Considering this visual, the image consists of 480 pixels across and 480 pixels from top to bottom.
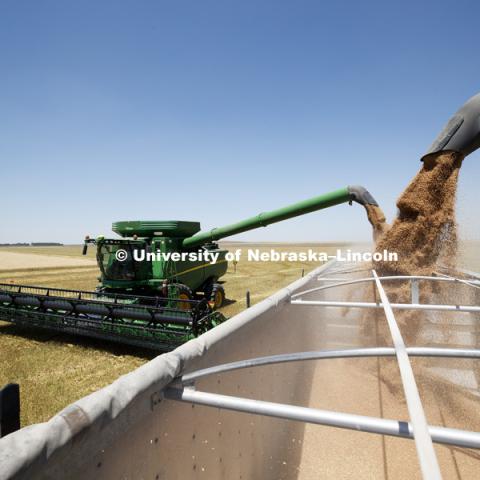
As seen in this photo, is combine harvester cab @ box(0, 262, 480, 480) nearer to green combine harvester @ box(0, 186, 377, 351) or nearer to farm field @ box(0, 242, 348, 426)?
green combine harvester @ box(0, 186, 377, 351)

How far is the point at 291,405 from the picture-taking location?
103 inches

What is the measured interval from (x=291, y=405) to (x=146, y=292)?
6.01 m

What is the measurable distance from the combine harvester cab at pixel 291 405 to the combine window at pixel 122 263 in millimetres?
4222

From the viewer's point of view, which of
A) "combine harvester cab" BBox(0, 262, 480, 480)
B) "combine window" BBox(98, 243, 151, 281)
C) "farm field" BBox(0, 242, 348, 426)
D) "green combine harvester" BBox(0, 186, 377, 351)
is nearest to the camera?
"combine harvester cab" BBox(0, 262, 480, 480)

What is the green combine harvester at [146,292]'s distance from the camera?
5.90 meters

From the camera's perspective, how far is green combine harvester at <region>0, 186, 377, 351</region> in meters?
5.90

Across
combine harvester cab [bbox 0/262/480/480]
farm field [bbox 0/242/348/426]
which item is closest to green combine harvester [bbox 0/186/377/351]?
farm field [bbox 0/242/348/426]

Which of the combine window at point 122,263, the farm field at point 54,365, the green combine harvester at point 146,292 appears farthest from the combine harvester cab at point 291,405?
the combine window at point 122,263

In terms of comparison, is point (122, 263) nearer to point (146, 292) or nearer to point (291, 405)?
point (146, 292)

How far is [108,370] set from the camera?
5.35 metres

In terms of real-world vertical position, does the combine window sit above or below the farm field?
above

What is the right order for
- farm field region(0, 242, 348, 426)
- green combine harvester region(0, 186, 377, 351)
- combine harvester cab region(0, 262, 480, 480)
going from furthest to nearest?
green combine harvester region(0, 186, 377, 351)
farm field region(0, 242, 348, 426)
combine harvester cab region(0, 262, 480, 480)

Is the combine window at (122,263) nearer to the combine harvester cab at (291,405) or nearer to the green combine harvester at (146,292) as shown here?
the green combine harvester at (146,292)

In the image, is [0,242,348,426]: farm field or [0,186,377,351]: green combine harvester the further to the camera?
[0,186,377,351]: green combine harvester
